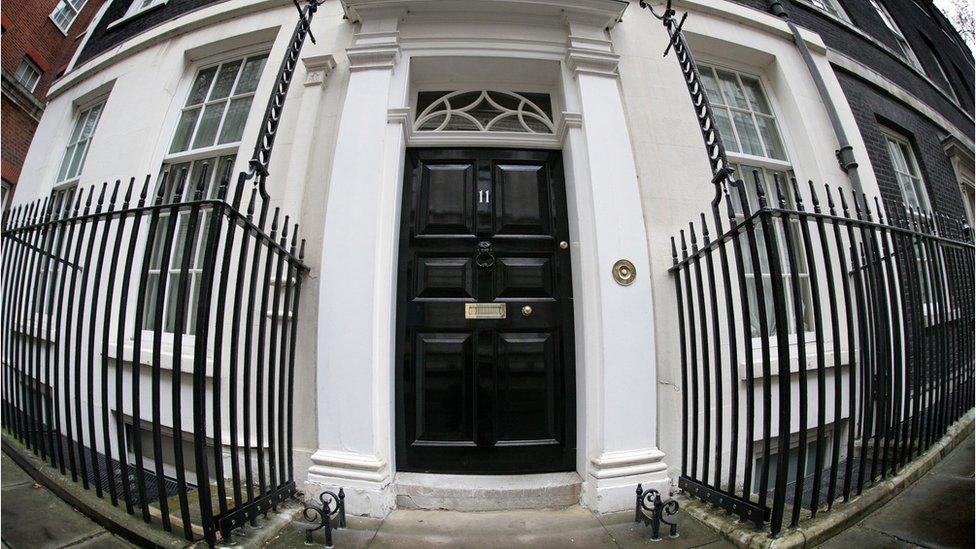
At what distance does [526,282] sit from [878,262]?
2.12 meters

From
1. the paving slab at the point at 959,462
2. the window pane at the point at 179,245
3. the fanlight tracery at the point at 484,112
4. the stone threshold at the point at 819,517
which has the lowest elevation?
the stone threshold at the point at 819,517

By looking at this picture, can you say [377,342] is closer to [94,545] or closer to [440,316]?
[440,316]

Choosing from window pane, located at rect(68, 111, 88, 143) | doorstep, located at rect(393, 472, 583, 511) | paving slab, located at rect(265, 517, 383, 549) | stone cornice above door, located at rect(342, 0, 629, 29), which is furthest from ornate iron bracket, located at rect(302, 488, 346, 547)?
window pane, located at rect(68, 111, 88, 143)

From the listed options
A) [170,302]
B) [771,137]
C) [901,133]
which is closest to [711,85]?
[771,137]

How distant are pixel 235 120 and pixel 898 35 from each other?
10.7 meters

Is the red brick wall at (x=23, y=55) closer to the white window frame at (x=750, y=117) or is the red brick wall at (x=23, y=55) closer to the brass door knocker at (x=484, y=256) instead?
the brass door knocker at (x=484, y=256)

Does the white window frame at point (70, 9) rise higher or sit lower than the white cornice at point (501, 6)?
higher

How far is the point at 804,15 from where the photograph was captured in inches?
181

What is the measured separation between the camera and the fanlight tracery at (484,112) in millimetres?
3143

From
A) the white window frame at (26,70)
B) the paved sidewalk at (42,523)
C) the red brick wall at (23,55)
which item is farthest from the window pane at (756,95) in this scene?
the white window frame at (26,70)

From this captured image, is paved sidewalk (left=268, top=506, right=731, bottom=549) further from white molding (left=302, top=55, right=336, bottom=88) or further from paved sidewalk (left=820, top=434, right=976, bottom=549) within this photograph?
white molding (left=302, top=55, right=336, bottom=88)

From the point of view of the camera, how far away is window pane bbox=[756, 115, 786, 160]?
3.70 metres

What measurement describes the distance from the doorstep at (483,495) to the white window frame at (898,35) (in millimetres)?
9567

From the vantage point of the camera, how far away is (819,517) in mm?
1906
